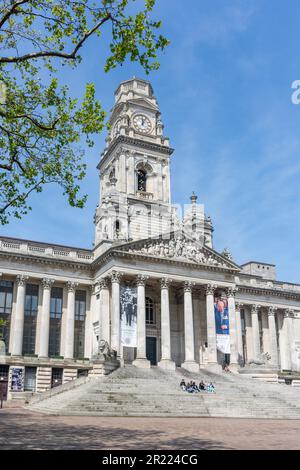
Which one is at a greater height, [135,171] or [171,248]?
[135,171]

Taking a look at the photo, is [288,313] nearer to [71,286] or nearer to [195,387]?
[195,387]

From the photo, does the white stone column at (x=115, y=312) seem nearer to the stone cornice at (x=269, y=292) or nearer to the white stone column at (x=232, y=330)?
the white stone column at (x=232, y=330)

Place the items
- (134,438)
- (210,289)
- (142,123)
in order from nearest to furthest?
(134,438) < (210,289) < (142,123)

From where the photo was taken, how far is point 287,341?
6366 cm

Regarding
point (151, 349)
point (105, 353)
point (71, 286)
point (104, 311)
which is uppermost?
point (71, 286)

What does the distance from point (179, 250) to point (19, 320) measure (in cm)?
1852

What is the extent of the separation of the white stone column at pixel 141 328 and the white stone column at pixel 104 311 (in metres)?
3.49

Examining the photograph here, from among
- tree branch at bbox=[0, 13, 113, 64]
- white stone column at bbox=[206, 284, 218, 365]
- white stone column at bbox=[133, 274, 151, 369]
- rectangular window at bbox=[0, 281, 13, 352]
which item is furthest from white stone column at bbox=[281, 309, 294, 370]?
tree branch at bbox=[0, 13, 113, 64]

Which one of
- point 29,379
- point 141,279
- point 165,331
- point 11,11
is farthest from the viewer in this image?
point 141,279

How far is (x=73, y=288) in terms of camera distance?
171 feet

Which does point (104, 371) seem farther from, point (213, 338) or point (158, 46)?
point (158, 46)

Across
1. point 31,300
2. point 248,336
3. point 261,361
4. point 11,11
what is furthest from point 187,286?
point 11,11
